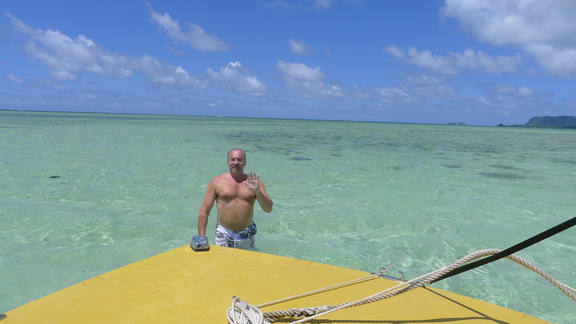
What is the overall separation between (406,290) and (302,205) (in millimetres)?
5764

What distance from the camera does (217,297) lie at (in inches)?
91.5

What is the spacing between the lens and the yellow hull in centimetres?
209

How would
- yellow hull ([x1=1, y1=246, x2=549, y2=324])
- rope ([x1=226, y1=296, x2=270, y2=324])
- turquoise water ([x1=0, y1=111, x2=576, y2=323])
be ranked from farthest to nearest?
turquoise water ([x1=0, y1=111, x2=576, y2=323]) → yellow hull ([x1=1, y1=246, x2=549, y2=324]) → rope ([x1=226, y1=296, x2=270, y2=324])

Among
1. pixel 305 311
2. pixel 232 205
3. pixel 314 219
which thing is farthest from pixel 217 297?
pixel 314 219

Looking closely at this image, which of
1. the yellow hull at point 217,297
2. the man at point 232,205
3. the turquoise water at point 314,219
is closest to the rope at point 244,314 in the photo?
the yellow hull at point 217,297

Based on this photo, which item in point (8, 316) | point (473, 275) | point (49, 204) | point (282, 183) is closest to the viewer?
point (8, 316)

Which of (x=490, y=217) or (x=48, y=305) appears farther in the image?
(x=490, y=217)

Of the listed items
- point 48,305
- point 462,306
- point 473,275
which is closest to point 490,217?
point 473,275

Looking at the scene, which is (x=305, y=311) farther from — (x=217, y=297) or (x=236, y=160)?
(x=236, y=160)

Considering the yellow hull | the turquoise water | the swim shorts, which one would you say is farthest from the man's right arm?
the yellow hull

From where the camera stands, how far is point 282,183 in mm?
10375

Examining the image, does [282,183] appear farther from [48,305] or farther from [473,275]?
[48,305]

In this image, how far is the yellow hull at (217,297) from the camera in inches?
82.4

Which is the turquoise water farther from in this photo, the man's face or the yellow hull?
the yellow hull
